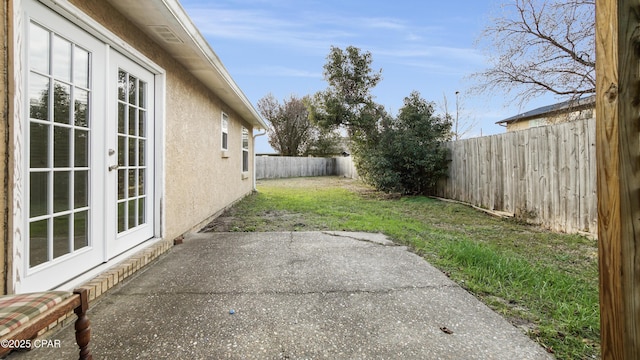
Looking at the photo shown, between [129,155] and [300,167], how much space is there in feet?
64.7

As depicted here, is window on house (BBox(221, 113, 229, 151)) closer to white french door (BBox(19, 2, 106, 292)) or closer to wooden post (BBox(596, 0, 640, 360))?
white french door (BBox(19, 2, 106, 292))

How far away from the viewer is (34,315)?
132 centimetres

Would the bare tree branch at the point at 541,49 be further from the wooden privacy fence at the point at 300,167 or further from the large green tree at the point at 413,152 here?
the wooden privacy fence at the point at 300,167

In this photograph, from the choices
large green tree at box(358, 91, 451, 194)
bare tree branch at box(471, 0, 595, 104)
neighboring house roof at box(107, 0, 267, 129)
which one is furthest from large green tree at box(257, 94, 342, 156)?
neighboring house roof at box(107, 0, 267, 129)

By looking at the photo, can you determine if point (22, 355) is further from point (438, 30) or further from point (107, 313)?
point (438, 30)

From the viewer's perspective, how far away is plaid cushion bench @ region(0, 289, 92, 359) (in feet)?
3.92

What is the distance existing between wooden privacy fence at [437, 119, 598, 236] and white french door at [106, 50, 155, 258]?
5626 millimetres

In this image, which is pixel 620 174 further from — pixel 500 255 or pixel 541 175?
pixel 541 175

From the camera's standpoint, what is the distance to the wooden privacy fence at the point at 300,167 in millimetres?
20375

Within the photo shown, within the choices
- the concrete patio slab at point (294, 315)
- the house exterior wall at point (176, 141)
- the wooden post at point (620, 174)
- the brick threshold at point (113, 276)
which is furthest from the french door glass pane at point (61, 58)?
the wooden post at point (620, 174)

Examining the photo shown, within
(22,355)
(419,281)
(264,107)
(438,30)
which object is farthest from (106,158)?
(264,107)

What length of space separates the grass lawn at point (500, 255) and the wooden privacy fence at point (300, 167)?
11983 mm

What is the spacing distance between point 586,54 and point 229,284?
30.6 ft

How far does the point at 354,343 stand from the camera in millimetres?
1927
